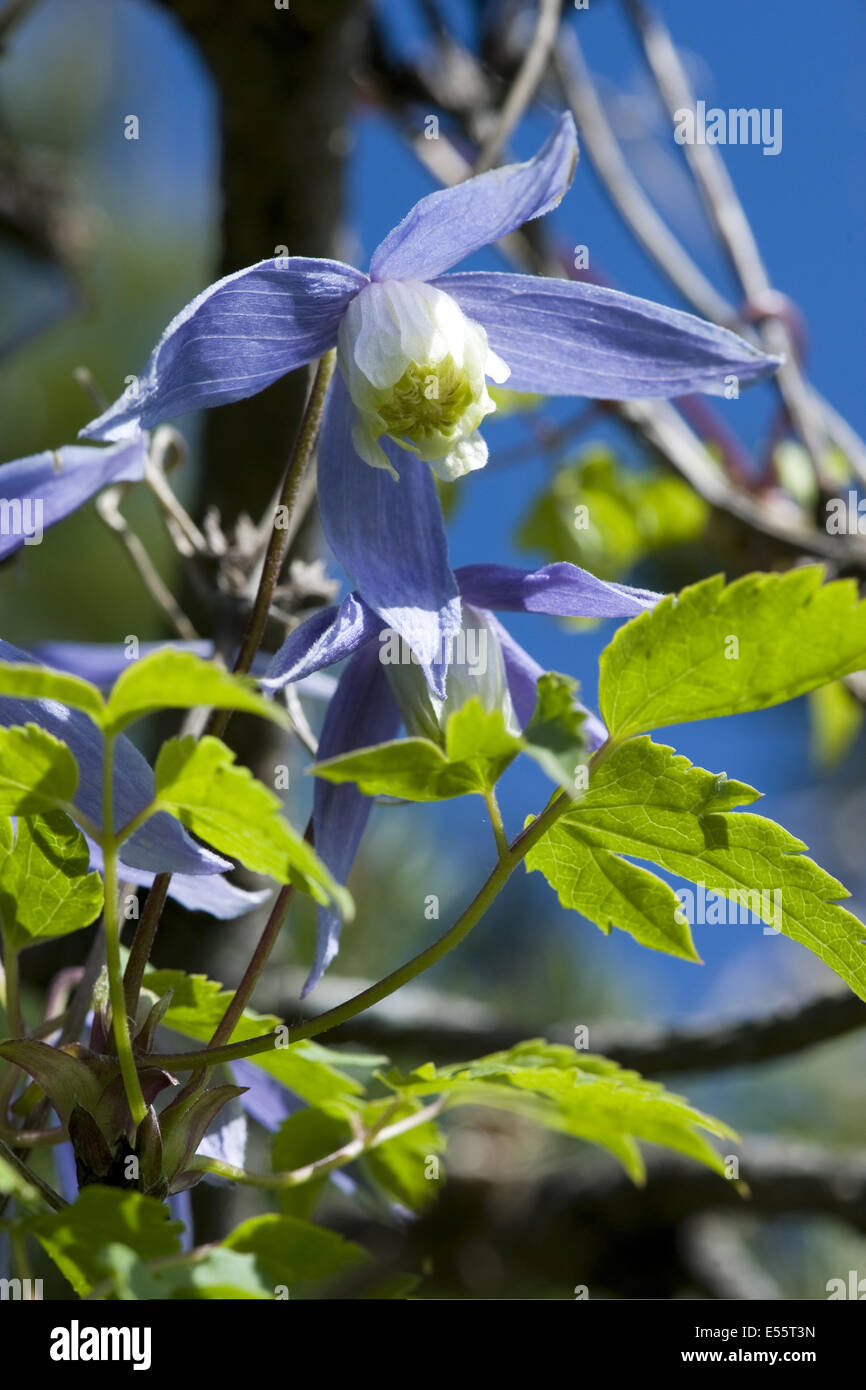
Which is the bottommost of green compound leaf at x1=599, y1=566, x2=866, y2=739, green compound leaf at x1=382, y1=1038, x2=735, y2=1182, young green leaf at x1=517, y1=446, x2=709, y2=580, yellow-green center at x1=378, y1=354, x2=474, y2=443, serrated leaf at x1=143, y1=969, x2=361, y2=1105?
green compound leaf at x1=382, y1=1038, x2=735, y2=1182

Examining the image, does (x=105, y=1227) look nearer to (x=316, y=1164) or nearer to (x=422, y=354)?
(x=316, y=1164)

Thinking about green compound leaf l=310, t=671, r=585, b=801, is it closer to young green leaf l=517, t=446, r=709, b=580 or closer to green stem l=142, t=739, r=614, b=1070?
green stem l=142, t=739, r=614, b=1070

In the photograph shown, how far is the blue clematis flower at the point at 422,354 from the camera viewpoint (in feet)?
1.61

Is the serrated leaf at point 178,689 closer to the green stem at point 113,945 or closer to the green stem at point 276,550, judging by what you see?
the green stem at point 113,945

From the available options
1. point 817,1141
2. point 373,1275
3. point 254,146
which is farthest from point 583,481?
point 817,1141

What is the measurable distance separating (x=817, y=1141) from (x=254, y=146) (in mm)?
3059

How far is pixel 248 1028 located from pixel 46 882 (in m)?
0.10

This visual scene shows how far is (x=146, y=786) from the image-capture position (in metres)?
0.46

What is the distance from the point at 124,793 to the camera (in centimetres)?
46

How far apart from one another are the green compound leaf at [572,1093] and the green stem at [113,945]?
117 millimetres

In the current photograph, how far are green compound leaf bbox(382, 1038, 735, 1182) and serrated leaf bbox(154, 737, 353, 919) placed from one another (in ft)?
0.45

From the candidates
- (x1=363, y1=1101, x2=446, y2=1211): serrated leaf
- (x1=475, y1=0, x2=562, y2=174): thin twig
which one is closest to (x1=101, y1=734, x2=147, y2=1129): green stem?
(x1=363, y1=1101, x2=446, y2=1211): serrated leaf

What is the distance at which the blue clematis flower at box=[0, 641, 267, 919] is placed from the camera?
46cm
